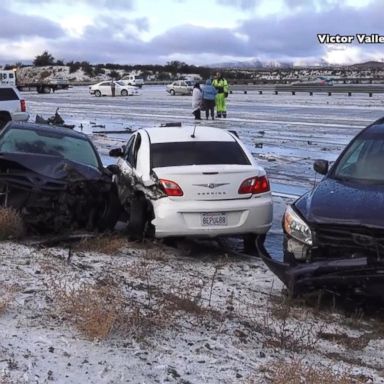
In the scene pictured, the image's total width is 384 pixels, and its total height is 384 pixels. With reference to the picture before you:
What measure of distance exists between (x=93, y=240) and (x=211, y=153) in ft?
5.78

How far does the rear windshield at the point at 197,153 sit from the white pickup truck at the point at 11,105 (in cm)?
1387

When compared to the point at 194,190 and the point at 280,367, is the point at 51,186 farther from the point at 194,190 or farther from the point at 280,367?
the point at 280,367

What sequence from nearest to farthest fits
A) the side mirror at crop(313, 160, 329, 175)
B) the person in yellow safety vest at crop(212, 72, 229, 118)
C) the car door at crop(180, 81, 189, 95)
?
the side mirror at crop(313, 160, 329, 175) < the person in yellow safety vest at crop(212, 72, 229, 118) < the car door at crop(180, 81, 189, 95)

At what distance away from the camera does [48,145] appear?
376 inches

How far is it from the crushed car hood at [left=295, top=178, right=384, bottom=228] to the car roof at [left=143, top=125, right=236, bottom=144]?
2.54 meters

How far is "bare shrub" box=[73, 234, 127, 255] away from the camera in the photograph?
309 inches

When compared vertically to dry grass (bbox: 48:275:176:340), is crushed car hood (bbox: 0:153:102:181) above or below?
above

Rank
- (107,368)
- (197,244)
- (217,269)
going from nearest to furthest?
(107,368) → (217,269) → (197,244)

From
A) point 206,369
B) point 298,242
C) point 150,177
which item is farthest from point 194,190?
point 206,369

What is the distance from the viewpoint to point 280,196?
1149cm

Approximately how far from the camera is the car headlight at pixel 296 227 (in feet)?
19.0

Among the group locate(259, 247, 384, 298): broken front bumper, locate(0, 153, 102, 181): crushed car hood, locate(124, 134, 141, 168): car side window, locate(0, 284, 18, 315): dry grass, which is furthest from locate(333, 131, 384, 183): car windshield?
locate(0, 284, 18, 315): dry grass

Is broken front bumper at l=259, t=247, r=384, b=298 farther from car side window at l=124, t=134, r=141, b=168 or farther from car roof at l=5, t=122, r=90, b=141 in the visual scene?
car roof at l=5, t=122, r=90, b=141

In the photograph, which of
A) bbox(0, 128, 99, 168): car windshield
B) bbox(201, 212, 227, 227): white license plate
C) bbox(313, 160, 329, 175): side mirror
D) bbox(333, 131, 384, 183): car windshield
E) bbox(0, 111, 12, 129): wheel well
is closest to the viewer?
bbox(333, 131, 384, 183): car windshield
